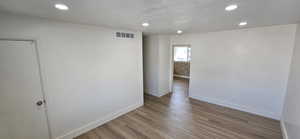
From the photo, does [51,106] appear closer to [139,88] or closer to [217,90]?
[139,88]

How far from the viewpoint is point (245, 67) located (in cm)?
339

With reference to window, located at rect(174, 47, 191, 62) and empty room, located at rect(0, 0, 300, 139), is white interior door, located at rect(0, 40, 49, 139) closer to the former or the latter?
empty room, located at rect(0, 0, 300, 139)

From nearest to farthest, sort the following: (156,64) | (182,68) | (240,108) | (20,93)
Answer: (20,93) < (240,108) < (156,64) < (182,68)

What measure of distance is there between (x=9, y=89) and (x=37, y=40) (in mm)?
825

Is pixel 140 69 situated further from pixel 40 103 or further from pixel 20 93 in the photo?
pixel 20 93

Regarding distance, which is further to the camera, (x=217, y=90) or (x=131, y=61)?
(x=217, y=90)

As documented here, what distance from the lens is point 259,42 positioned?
3.11 meters

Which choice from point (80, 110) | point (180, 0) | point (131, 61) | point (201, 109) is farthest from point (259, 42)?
point (80, 110)

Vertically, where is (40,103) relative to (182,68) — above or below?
below

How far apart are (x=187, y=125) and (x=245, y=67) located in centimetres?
222

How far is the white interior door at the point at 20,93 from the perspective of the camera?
5.96ft

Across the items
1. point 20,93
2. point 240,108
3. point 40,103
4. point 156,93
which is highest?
point 20,93

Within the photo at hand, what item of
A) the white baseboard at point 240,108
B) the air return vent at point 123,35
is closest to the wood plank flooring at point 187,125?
the white baseboard at point 240,108

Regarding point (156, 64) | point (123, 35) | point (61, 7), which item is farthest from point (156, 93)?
point (61, 7)
